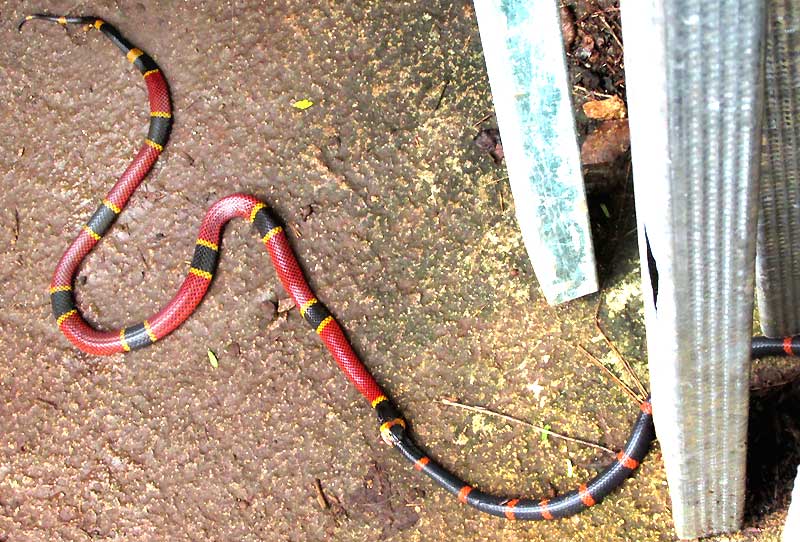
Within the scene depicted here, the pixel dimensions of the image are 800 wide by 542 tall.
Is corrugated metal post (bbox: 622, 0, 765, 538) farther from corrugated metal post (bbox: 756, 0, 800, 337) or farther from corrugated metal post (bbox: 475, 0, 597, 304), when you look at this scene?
corrugated metal post (bbox: 475, 0, 597, 304)

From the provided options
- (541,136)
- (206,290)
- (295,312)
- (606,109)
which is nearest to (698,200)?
(541,136)

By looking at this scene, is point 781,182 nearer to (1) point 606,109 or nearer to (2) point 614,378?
(2) point 614,378

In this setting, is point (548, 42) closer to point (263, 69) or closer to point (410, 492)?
point (410, 492)

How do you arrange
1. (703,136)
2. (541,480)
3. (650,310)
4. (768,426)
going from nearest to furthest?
1. (703,136)
2. (650,310)
3. (768,426)
4. (541,480)

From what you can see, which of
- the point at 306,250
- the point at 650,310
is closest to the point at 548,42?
the point at 650,310

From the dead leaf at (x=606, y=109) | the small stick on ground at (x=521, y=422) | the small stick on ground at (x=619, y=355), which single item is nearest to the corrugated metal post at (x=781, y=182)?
the small stick on ground at (x=619, y=355)

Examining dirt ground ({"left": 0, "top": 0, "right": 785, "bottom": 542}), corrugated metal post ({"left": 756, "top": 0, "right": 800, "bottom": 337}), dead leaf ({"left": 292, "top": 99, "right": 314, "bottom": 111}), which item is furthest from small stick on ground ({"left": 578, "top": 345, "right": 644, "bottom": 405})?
dead leaf ({"left": 292, "top": 99, "right": 314, "bottom": 111})

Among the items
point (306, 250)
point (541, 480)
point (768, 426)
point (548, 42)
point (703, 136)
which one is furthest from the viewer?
point (306, 250)
